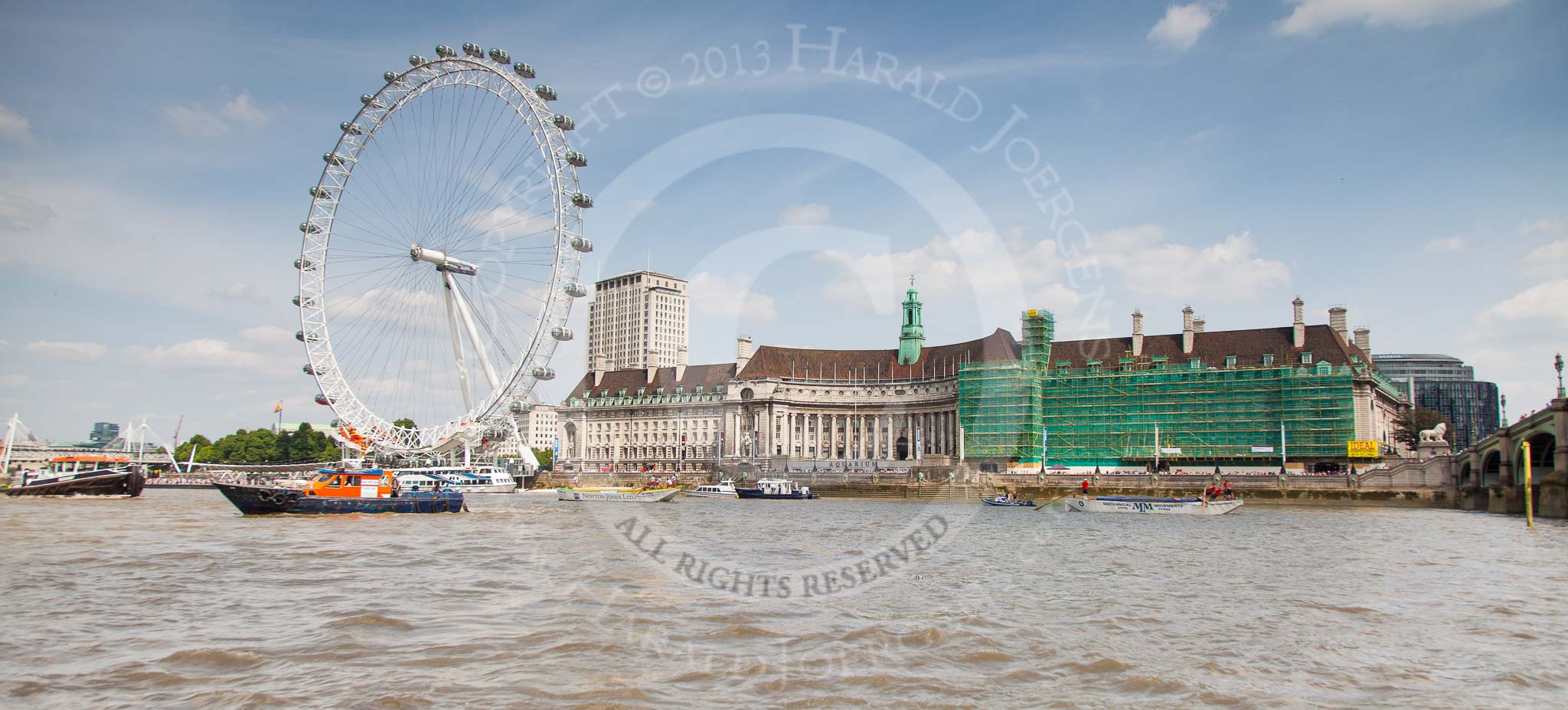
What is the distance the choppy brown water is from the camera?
42.5ft

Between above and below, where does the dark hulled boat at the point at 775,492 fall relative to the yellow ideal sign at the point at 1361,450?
below

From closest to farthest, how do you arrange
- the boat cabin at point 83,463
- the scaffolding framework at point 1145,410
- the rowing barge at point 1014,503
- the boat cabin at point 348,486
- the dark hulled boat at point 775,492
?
1. the boat cabin at point 348,486
2. the rowing barge at point 1014,503
3. the scaffolding framework at point 1145,410
4. the boat cabin at point 83,463
5. the dark hulled boat at point 775,492

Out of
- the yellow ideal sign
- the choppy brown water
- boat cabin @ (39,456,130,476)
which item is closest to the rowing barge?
the yellow ideal sign

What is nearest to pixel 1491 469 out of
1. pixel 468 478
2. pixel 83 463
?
pixel 468 478

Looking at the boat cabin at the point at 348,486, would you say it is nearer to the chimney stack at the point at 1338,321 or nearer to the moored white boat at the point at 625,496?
the moored white boat at the point at 625,496

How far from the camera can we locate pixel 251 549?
30.2m

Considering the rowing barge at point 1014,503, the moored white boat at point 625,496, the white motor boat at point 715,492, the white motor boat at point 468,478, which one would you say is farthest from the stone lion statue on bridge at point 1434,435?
the white motor boat at point 468,478

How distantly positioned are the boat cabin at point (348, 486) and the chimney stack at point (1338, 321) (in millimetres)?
76987

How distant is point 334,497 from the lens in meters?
50.1

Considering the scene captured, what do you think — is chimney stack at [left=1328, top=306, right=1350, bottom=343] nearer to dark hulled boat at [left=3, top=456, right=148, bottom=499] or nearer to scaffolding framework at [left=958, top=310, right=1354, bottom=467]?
scaffolding framework at [left=958, top=310, right=1354, bottom=467]

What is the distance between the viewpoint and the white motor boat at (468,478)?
80.6m

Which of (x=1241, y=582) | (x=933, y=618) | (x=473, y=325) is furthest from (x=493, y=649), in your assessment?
(x=473, y=325)

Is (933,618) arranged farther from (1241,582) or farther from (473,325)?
(473,325)

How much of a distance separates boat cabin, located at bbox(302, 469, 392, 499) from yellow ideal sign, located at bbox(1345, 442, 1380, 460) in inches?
2687
